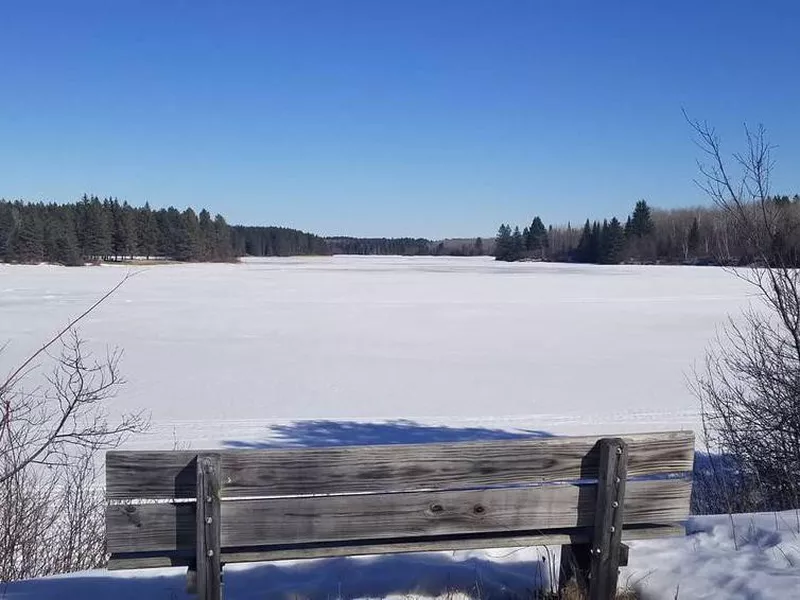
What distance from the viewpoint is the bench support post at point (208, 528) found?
236 cm

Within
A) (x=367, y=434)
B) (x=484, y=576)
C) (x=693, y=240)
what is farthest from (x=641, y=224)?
(x=484, y=576)

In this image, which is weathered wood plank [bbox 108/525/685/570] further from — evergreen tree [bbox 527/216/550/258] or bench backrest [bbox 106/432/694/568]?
evergreen tree [bbox 527/216/550/258]

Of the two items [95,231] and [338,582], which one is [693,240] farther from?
[338,582]

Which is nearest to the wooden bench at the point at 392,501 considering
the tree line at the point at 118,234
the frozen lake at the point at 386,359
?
the frozen lake at the point at 386,359

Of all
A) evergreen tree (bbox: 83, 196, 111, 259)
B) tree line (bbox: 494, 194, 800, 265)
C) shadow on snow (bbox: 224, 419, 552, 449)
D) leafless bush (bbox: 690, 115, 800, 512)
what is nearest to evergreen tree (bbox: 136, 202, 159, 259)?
evergreen tree (bbox: 83, 196, 111, 259)

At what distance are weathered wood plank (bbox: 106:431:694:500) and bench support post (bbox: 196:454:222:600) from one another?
5cm

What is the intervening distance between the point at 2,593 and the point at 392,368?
12.7 metres

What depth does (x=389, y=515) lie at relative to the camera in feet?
8.52

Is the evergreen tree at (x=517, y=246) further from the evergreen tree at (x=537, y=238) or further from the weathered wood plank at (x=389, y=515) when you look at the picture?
the weathered wood plank at (x=389, y=515)

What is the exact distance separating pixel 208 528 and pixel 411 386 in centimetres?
1140

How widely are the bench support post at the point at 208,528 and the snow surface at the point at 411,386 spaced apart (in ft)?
2.11

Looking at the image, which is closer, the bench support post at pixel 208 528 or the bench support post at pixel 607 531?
the bench support post at pixel 208 528

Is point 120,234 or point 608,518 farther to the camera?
point 120,234

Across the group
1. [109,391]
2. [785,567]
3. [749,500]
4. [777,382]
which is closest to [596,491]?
[785,567]
